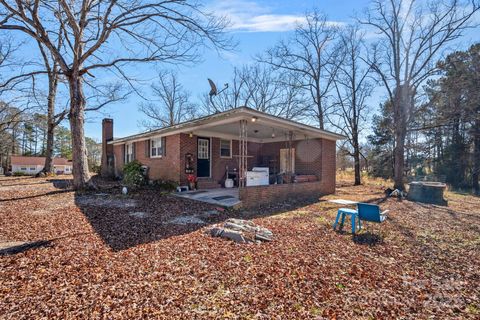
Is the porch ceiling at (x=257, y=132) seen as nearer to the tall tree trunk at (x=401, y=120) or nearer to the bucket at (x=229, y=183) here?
the bucket at (x=229, y=183)

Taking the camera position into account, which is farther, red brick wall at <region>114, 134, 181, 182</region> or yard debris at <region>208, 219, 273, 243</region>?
red brick wall at <region>114, 134, 181, 182</region>

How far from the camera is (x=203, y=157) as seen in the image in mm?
11117

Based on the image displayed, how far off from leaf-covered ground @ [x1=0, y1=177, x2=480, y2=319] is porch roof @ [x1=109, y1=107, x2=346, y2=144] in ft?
10.7

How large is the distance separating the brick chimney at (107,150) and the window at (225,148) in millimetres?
9818

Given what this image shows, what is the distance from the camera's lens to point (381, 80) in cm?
1513

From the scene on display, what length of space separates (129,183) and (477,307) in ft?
34.9

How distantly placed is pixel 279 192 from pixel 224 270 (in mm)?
5743

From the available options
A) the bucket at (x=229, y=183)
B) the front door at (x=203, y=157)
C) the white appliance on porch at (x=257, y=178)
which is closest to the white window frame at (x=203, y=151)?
the front door at (x=203, y=157)

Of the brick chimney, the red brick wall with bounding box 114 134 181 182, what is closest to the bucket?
the red brick wall with bounding box 114 134 181 182

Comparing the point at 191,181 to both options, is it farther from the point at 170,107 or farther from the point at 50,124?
the point at 170,107

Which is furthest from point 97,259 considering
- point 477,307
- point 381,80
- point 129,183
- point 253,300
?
point 381,80

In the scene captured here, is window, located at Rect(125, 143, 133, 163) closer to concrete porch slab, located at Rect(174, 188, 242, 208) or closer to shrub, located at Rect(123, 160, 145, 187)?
shrub, located at Rect(123, 160, 145, 187)

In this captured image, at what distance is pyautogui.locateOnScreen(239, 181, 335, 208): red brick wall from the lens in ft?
25.1

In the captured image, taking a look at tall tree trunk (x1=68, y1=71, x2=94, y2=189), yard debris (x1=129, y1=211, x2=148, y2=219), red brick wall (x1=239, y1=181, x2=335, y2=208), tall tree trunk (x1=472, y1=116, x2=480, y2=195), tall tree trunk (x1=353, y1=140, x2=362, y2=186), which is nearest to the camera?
yard debris (x1=129, y1=211, x2=148, y2=219)
